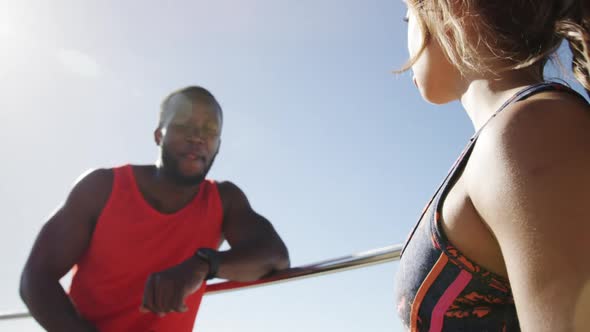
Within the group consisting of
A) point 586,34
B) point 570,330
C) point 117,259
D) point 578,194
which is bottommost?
point 117,259

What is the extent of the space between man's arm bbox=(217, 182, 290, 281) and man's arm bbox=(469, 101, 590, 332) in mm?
1287

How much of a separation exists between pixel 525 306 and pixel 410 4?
1.99ft

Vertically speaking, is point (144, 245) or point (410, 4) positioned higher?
point (410, 4)

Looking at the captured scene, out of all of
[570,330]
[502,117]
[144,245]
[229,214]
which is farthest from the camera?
[229,214]

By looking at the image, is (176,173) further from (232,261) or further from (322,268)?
(322,268)

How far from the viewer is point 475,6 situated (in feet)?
2.80

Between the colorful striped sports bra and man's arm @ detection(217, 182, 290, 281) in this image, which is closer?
the colorful striped sports bra

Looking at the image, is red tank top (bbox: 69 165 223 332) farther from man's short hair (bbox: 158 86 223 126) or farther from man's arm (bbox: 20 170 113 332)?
man's short hair (bbox: 158 86 223 126)

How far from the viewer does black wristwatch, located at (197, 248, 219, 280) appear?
1.71m

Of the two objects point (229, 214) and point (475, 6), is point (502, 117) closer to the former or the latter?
point (475, 6)

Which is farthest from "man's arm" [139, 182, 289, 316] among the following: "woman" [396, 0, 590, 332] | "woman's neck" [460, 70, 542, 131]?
"woman's neck" [460, 70, 542, 131]

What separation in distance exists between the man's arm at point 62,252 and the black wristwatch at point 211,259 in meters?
0.60

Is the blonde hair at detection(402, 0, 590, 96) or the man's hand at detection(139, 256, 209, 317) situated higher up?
the blonde hair at detection(402, 0, 590, 96)

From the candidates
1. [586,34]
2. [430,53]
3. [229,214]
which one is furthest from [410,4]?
[229,214]
